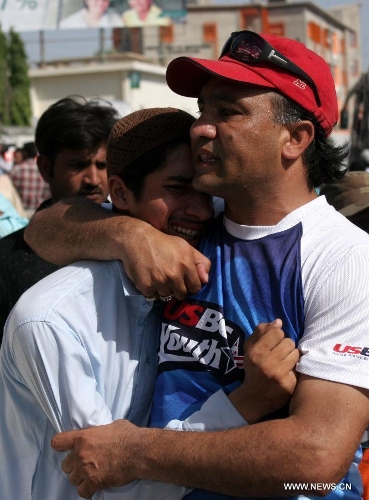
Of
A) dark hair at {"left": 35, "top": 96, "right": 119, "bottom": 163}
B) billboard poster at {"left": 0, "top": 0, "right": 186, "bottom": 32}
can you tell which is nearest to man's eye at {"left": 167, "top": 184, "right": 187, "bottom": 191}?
dark hair at {"left": 35, "top": 96, "right": 119, "bottom": 163}

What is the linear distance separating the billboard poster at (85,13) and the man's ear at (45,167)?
8.37 meters

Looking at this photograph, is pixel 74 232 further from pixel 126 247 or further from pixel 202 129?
pixel 202 129

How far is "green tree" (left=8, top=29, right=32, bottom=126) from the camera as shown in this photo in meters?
52.0

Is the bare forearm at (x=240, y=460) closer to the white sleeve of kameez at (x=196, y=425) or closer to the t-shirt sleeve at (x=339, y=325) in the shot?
the white sleeve of kameez at (x=196, y=425)

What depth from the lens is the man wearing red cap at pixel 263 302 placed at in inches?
76.3

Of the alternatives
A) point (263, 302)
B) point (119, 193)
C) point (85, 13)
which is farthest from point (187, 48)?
point (263, 302)

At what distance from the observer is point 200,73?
2455 millimetres

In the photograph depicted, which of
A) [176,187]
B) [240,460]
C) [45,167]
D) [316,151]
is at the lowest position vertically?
[240,460]

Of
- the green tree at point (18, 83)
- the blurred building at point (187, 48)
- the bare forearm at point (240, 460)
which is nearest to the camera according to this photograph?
the bare forearm at point (240, 460)

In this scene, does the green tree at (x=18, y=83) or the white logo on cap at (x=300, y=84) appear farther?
the green tree at (x=18, y=83)

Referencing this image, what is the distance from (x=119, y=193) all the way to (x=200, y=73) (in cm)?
47

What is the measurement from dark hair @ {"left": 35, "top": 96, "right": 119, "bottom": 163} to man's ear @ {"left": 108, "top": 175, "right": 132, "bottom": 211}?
1.52 metres

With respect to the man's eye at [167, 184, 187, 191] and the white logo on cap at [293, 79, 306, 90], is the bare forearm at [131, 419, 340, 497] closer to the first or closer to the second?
the man's eye at [167, 184, 187, 191]

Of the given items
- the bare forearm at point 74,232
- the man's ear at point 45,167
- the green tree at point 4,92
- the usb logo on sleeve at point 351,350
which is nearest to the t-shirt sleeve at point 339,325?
the usb logo on sleeve at point 351,350
